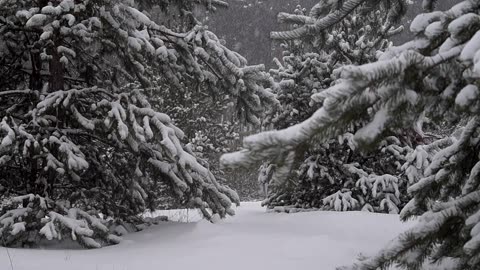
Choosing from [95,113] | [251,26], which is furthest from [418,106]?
[251,26]

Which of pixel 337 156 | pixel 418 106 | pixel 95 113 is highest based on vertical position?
pixel 418 106

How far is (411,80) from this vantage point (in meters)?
1.69

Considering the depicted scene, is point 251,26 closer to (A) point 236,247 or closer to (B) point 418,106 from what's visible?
(A) point 236,247

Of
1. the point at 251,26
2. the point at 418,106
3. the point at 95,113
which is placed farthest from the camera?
the point at 251,26

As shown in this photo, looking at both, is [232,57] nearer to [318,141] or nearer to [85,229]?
[85,229]

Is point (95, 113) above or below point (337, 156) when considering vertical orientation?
above

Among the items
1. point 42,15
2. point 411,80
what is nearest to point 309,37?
point 411,80

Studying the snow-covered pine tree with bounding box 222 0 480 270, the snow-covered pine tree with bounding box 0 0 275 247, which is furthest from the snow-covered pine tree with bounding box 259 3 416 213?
the snow-covered pine tree with bounding box 222 0 480 270

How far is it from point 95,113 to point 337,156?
5118 millimetres

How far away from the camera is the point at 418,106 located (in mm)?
1778

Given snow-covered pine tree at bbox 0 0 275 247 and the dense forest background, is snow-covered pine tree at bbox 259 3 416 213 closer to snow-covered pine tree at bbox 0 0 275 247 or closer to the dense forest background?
snow-covered pine tree at bbox 0 0 275 247

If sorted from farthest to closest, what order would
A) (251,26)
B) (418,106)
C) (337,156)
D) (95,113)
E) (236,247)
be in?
(251,26), (337,156), (95,113), (236,247), (418,106)

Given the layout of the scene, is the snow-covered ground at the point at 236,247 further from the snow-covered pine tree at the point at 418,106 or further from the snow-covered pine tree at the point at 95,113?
the snow-covered pine tree at the point at 418,106

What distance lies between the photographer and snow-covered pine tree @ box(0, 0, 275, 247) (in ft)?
15.6
